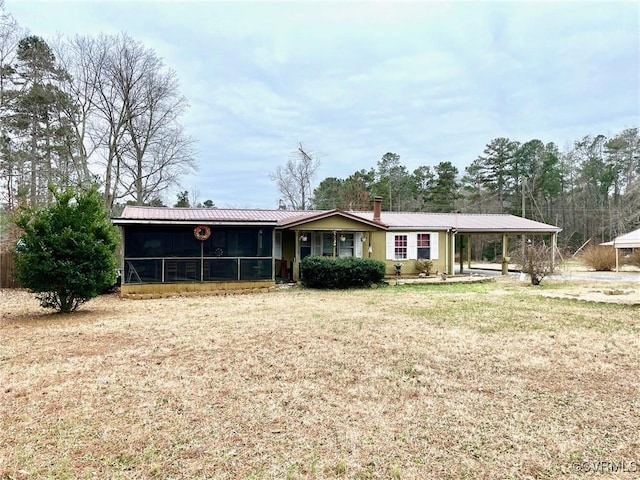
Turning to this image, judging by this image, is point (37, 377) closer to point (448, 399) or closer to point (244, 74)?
point (448, 399)

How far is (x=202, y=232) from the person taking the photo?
480 inches

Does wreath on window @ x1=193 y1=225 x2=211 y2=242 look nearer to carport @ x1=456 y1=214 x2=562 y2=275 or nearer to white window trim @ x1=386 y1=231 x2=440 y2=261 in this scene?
white window trim @ x1=386 y1=231 x2=440 y2=261

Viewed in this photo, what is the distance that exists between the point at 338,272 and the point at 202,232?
15.1ft

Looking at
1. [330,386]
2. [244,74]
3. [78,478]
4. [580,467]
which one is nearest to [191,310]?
[330,386]

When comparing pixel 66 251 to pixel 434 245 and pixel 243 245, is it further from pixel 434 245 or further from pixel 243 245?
pixel 434 245

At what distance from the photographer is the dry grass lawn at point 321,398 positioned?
275 cm

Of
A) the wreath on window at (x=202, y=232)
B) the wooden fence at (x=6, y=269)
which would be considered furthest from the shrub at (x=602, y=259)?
the wooden fence at (x=6, y=269)

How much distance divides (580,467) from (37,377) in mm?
5365

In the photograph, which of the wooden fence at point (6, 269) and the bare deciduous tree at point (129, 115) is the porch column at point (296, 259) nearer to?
the wooden fence at point (6, 269)

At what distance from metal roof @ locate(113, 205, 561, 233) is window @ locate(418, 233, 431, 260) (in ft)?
1.28

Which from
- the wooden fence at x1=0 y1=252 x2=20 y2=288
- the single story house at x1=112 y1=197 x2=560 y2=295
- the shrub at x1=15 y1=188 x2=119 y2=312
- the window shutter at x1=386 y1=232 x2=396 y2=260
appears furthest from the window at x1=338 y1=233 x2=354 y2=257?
the wooden fence at x1=0 y1=252 x2=20 y2=288

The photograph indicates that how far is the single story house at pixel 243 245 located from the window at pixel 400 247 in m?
0.04

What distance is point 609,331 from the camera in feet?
22.0

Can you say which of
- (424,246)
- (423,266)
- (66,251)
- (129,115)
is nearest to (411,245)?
(424,246)
